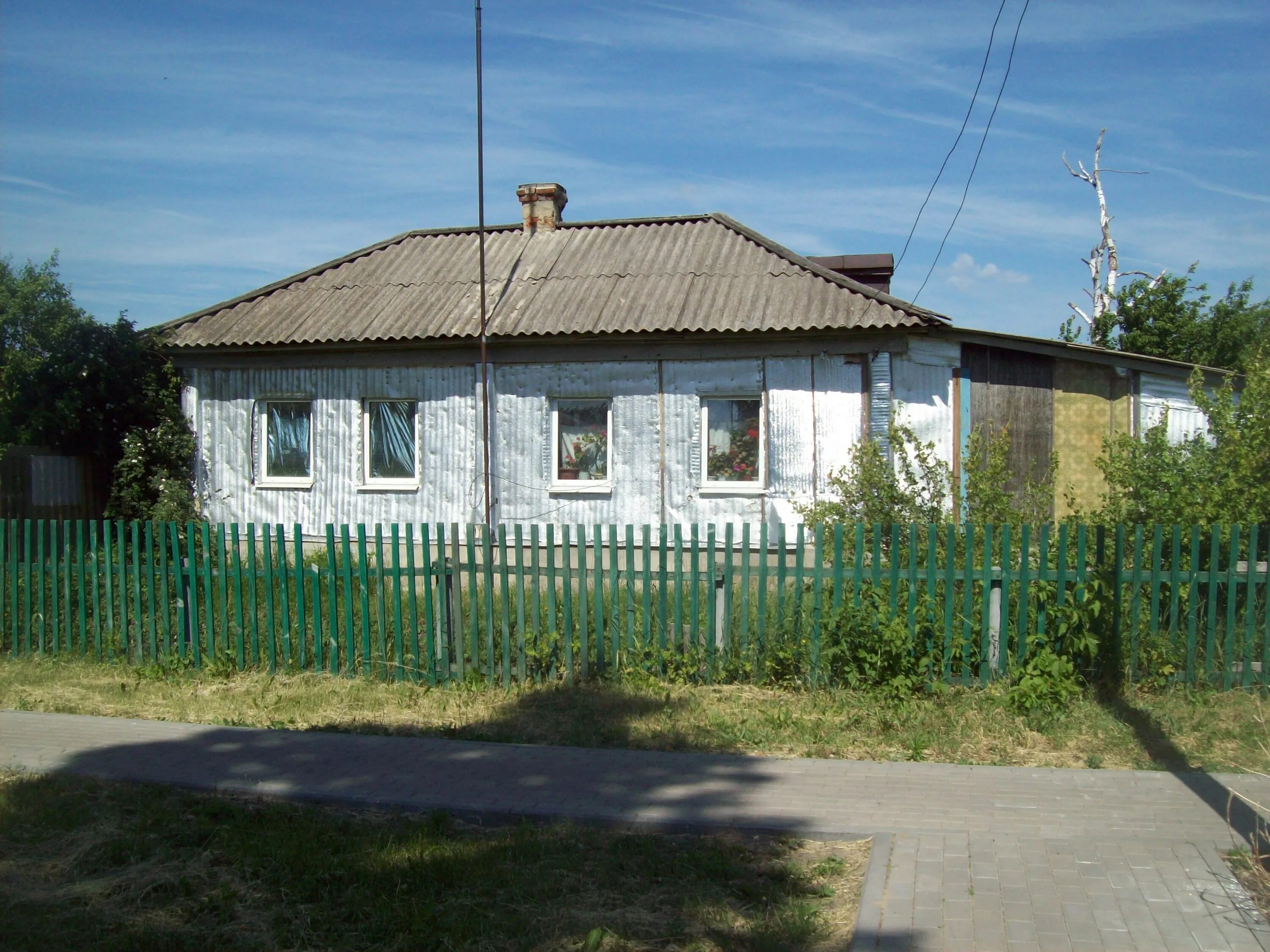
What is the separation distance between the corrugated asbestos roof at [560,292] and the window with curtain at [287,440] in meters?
1.01

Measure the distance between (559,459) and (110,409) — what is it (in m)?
5.98

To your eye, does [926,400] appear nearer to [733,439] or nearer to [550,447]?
[733,439]

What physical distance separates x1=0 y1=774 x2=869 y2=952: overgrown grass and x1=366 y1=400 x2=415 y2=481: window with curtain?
336 inches

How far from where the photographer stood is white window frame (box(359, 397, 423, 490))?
46.0ft

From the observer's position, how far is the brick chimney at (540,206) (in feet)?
54.6

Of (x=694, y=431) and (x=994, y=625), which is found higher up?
(x=694, y=431)

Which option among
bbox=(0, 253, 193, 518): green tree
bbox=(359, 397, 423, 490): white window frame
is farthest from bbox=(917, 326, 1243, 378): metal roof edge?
bbox=(0, 253, 193, 518): green tree

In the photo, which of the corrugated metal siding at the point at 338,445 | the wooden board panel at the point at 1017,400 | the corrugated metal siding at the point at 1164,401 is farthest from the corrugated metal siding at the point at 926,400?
the corrugated metal siding at the point at 338,445

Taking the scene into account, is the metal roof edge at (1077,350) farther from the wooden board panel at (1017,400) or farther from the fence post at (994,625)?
the fence post at (994,625)

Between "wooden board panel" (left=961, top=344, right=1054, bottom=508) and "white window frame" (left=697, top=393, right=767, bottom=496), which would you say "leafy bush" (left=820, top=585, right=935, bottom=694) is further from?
"wooden board panel" (left=961, top=344, right=1054, bottom=508)

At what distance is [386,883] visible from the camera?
15.7 feet

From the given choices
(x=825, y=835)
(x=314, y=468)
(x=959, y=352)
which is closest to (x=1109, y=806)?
(x=825, y=835)

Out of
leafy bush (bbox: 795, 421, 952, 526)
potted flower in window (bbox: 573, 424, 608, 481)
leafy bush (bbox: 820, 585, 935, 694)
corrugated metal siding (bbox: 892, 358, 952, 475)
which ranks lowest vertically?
leafy bush (bbox: 820, 585, 935, 694)

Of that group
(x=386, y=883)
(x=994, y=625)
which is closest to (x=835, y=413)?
(x=994, y=625)
